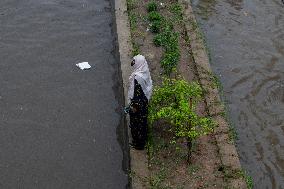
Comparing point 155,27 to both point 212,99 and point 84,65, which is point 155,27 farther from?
point 212,99

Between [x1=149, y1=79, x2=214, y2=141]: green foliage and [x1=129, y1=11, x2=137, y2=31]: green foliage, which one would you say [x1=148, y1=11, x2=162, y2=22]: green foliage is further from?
[x1=149, y1=79, x2=214, y2=141]: green foliage

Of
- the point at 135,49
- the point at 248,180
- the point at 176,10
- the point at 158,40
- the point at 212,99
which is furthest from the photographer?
the point at 176,10

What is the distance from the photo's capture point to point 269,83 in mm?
9453

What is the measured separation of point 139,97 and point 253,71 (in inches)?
145

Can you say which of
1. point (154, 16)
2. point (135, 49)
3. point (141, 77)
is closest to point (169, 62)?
point (135, 49)

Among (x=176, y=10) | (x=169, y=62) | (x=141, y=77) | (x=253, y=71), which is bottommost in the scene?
(x=253, y=71)

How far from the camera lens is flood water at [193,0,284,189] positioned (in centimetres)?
790

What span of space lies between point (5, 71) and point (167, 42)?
323 cm

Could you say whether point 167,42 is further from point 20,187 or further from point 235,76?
point 20,187

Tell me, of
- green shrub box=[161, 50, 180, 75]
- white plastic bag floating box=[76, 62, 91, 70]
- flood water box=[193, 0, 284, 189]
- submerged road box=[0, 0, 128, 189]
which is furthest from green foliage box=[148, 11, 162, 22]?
white plastic bag floating box=[76, 62, 91, 70]

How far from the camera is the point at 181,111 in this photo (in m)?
6.75

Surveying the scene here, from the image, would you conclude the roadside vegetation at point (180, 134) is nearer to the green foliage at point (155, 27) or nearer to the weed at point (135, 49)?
the weed at point (135, 49)

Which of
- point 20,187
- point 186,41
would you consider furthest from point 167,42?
point 20,187

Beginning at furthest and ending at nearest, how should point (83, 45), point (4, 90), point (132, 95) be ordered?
point (83, 45) < point (4, 90) < point (132, 95)
